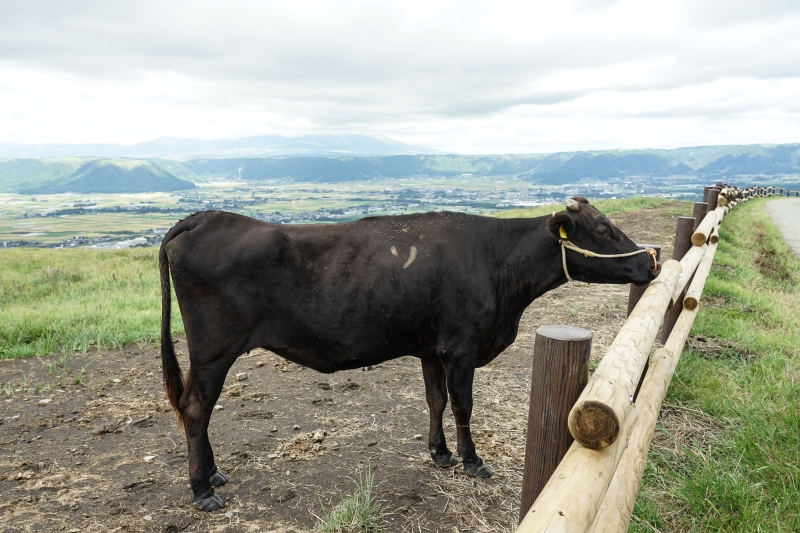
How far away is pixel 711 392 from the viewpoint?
496 centimetres

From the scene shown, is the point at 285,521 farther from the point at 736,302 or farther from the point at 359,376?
the point at 736,302

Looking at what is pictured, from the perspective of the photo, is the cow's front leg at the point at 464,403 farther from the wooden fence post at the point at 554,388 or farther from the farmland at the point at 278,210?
the farmland at the point at 278,210

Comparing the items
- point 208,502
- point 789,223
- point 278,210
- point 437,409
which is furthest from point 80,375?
point 278,210

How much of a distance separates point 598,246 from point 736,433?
1722mm

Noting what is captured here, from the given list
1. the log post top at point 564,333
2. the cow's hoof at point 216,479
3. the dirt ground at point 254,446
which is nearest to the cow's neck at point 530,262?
the dirt ground at point 254,446

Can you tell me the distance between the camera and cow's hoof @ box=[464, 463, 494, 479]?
4242mm

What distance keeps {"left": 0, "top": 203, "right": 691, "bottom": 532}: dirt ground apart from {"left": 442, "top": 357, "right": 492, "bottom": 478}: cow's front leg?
116 millimetres

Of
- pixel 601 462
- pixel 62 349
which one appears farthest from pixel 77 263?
pixel 601 462

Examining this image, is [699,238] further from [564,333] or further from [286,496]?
[286,496]

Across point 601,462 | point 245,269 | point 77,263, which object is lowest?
point 77,263

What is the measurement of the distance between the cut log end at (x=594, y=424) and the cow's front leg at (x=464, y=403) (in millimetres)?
2193

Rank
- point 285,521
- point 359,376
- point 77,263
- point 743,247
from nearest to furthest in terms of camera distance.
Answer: point 285,521, point 359,376, point 743,247, point 77,263

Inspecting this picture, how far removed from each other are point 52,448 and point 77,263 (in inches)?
710

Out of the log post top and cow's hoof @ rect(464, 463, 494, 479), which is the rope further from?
the log post top
